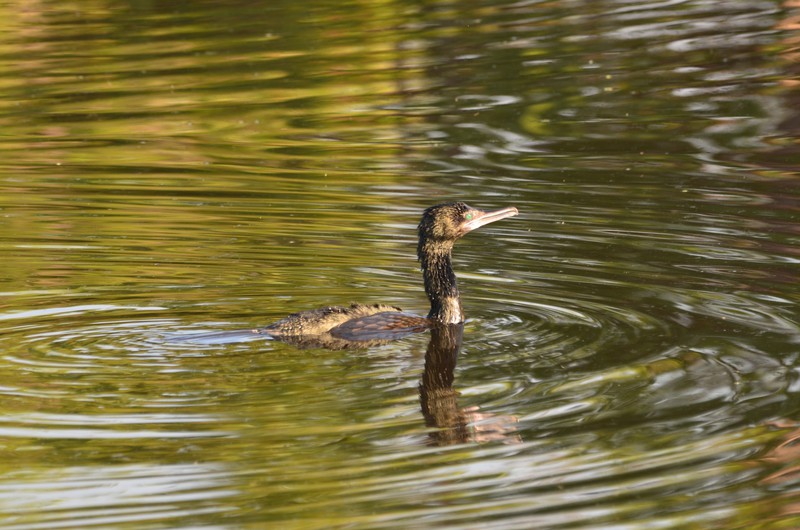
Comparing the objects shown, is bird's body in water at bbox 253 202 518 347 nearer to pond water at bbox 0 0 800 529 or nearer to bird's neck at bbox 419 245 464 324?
bird's neck at bbox 419 245 464 324

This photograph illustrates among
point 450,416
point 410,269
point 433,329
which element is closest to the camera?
point 450,416

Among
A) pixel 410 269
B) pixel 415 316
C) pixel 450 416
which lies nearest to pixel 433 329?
pixel 415 316

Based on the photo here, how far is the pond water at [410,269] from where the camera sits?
A: 6191 millimetres

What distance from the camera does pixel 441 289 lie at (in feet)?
30.0

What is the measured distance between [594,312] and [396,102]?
811cm

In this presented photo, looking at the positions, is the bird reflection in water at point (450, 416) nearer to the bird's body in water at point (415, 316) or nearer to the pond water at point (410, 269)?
the pond water at point (410, 269)

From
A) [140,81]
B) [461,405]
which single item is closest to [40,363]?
[461,405]

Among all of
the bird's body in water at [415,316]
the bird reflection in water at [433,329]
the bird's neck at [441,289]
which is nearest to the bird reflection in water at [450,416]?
the bird reflection in water at [433,329]

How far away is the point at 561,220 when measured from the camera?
461 inches

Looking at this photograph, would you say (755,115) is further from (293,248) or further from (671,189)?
(293,248)

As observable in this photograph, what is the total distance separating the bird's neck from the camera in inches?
358

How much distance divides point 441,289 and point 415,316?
0.23 m

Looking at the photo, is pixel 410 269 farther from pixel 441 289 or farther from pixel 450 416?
pixel 450 416

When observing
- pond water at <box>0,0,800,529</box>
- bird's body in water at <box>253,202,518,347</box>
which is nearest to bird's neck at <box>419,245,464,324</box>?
bird's body in water at <box>253,202,518,347</box>
